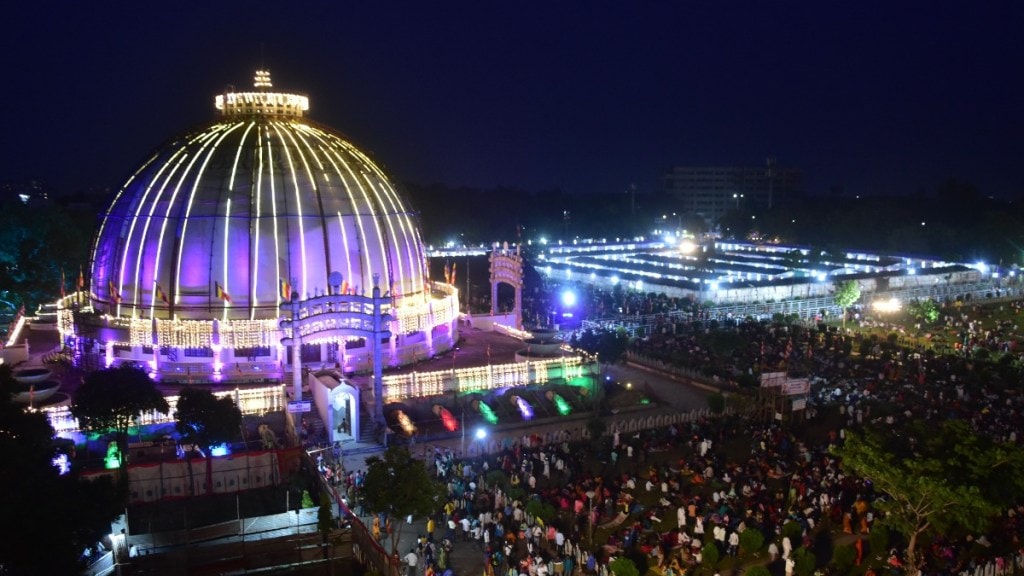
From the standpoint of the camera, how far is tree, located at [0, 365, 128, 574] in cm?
1680

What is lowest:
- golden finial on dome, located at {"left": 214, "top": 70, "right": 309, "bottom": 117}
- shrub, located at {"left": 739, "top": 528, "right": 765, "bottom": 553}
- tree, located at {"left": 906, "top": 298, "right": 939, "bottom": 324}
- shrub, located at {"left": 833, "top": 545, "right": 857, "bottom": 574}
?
shrub, located at {"left": 833, "top": 545, "right": 857, "bottom": 574}

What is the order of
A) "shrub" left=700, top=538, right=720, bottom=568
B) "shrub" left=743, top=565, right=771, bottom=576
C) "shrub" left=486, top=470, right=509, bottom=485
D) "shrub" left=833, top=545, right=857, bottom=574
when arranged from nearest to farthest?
"shrub" left=743, top=565, right=771, bottom=576 < "shrub" left=700, top=538, right=720, bottom=568 < "shrub" left=833, top=545, right=857, bottom=574 < "shrub" left=486, top=470, right=509, bottom=485

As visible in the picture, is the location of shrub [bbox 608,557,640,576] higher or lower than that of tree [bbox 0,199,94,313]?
lower

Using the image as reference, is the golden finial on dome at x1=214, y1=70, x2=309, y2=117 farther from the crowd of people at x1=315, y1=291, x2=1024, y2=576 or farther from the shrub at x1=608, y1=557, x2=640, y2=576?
the shrub at x1=608, y1=557, x2=640, y2=576

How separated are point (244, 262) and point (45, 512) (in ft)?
75.5

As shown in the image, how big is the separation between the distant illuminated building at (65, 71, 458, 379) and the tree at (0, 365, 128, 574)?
17019 millimetres

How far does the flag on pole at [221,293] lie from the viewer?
38844 millimetres

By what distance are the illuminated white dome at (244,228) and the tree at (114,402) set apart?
11.3 m

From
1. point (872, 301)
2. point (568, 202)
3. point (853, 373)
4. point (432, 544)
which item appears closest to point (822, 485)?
point (432, 544)

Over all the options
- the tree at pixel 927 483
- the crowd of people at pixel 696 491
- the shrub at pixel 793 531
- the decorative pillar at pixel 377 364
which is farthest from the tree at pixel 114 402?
the tree at pixel 927 483

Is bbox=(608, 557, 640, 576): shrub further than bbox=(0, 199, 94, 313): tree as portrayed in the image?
No

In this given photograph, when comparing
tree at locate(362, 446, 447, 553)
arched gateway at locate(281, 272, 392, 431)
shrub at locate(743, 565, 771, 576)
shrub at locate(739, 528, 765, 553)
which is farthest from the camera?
arched gateway at locate(281, 272, 392, 431)

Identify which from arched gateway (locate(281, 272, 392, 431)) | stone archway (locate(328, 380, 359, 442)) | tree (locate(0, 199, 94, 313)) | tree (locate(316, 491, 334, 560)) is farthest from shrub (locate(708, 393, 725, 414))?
tree (locate(0, 199, 94, 313))

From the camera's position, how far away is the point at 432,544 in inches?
893
